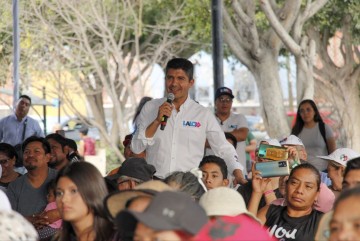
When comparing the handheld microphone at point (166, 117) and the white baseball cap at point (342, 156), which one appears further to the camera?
the white baseball cap at point (342, 156)

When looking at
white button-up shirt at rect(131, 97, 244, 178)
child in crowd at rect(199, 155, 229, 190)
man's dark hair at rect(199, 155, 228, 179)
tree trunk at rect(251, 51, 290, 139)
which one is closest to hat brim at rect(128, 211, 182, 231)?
child in crowd at rect(199, 155, 229, 190)

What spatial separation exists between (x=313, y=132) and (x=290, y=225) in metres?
4.98

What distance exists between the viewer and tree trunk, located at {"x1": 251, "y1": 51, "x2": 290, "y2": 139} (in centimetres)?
1706

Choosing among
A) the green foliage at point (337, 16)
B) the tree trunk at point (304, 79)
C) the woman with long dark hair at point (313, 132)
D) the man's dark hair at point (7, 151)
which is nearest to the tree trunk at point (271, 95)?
the tree trunk at point (304, 79)

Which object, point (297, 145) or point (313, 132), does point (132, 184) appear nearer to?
point (297, 145)

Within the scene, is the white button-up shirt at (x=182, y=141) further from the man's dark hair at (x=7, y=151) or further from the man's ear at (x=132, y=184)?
the man's dark hair at (x=7, y=151)

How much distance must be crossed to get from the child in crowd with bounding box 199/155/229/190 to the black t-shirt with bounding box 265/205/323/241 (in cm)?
115

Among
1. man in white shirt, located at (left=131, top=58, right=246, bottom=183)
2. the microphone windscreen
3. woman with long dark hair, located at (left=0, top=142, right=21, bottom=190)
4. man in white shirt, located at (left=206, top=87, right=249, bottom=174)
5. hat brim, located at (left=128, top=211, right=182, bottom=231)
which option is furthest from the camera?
man in white shirt, located at (left=206, top=87, right=249, bottom=174)

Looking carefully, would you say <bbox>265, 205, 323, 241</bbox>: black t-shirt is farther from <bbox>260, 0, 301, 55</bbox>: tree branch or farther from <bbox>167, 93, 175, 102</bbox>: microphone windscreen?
<bbox>260, 0, 301, 55</bbox>: tree branch

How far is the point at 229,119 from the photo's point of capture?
1168cm

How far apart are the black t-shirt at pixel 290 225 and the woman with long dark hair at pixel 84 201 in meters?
1.48

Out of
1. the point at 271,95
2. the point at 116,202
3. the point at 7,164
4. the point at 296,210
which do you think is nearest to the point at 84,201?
the point at 116,202

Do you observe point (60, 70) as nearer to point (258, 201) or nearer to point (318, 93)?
point (318, 93)

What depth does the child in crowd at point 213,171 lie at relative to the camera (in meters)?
7.96
